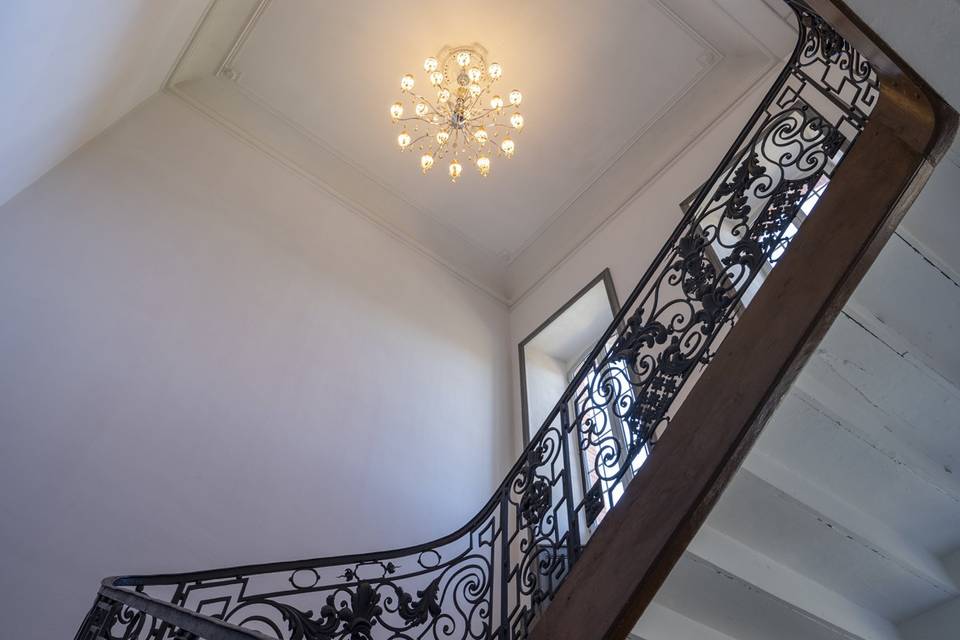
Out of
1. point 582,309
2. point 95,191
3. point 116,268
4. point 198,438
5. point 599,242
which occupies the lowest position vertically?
point 198,438

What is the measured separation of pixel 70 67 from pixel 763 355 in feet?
16.0

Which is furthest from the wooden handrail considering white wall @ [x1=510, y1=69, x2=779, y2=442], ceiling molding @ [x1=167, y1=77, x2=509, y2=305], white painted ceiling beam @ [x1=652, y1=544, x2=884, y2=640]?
ceiling molding @ [x1=167, y1=77, x2=509, y2=305]

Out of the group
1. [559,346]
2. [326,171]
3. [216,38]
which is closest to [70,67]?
[216,38]

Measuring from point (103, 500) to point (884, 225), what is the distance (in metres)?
4.50

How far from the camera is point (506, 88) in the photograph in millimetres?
6961

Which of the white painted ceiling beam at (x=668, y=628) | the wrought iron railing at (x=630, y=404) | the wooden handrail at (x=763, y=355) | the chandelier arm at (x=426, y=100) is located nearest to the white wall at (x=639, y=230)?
the chandelier arm at (x=426, y=100)

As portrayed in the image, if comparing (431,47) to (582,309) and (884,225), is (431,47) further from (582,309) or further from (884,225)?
(884,225)

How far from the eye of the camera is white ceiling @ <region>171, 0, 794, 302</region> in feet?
21.1

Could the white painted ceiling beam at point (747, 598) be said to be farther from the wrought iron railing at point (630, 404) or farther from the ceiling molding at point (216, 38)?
the ceiling molding at point (216, 38)

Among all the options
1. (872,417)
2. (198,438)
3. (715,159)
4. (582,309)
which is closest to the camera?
(872,417)

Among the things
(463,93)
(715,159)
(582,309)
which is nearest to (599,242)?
(582,309)

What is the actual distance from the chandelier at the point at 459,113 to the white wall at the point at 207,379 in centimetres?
123

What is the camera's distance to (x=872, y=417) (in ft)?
9.79

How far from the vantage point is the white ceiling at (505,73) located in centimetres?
646
